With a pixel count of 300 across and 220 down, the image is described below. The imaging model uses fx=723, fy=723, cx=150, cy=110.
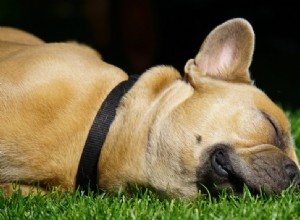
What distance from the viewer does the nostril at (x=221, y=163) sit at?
418 cm

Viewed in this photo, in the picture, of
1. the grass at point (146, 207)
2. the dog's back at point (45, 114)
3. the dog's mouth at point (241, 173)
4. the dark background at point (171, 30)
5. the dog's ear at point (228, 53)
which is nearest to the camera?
the grass at point (146, 207)

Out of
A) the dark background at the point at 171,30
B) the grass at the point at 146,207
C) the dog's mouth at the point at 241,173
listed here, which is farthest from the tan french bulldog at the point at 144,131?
the dark background at the point at 171,30

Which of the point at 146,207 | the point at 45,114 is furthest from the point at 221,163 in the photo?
the point at 45,114

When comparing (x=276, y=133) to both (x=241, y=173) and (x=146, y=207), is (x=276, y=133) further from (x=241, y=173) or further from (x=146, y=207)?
(x=146, y=207)

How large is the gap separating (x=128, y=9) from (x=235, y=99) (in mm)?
6222

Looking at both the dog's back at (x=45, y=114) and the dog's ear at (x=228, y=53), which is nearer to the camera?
the dog's back at (x=45, y=114)

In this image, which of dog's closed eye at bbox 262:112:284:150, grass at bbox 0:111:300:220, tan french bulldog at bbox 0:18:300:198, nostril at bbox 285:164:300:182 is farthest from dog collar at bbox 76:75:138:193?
nostril at bbox 285:164:300:182

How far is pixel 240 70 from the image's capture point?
193 inches

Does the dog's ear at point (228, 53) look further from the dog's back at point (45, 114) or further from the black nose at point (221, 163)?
the black nose at point (221, 163)

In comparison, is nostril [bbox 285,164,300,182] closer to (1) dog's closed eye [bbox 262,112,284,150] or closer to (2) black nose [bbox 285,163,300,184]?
(2) black nose [bbox 285,163,300,184]

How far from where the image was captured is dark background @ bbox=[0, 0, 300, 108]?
34.0 feet

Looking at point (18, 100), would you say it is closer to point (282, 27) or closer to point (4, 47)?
point (4, 47)

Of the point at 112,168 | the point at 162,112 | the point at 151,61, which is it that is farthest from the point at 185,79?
the point at 151,61

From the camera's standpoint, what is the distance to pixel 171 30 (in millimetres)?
10867
